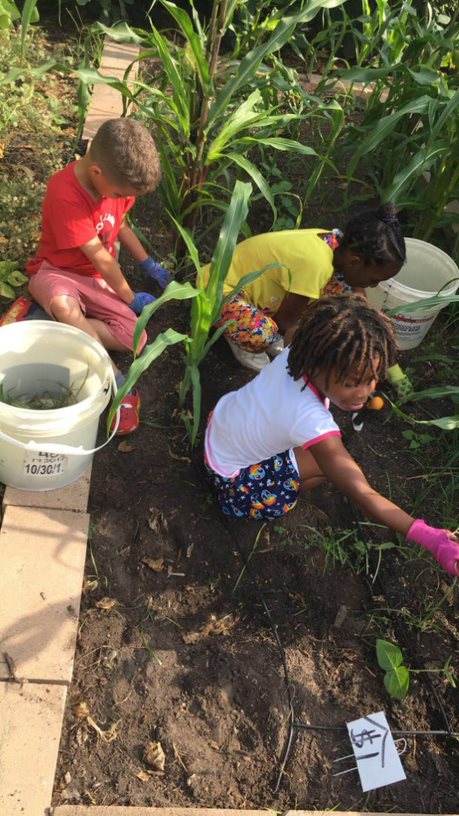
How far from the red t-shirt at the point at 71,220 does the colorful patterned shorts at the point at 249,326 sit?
47cm

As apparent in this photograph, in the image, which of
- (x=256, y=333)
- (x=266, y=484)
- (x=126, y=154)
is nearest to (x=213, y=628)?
(x=266, y=484)

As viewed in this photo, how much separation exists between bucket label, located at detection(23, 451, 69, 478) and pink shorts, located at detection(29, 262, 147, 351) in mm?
519

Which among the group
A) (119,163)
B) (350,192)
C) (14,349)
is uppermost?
(119,163)

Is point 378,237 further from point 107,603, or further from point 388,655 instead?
point 107,603

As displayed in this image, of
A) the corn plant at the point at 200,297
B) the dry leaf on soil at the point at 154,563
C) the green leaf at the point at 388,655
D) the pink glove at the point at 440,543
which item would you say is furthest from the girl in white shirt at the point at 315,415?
the green leaf at the point at 388,655

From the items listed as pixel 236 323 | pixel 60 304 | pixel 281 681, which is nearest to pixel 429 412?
pixel 236 323

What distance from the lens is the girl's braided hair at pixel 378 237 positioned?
2156mm

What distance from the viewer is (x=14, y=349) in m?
1.95

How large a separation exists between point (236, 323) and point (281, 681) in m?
1.10

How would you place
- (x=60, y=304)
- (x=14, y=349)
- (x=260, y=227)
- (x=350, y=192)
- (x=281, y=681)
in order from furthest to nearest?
(x=350, y=192) → (x=260, y=227) → (x=60, y=304) → (x=14, y=349) → (x=281, y=681)

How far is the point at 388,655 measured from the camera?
1.87 meters

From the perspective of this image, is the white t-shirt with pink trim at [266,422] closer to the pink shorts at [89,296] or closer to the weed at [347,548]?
the weed at [347,548]

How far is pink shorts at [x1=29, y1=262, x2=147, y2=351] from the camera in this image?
219 cm

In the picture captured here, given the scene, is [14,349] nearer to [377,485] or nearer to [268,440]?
[268,440]
